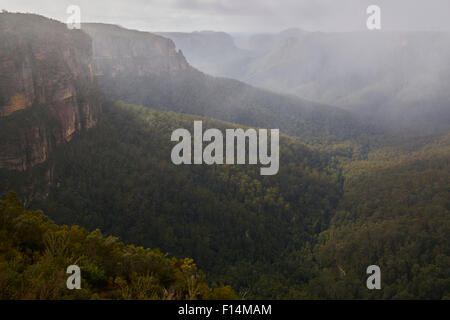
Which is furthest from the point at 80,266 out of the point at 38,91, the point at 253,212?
the point at 253,212

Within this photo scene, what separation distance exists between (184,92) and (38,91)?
100 metres

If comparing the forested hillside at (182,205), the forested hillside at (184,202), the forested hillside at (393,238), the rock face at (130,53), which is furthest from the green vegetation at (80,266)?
the rock face at (130,53)

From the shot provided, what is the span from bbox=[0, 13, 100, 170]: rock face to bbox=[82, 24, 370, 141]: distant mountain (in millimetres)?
62738

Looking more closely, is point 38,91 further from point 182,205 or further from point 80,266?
point 80,266

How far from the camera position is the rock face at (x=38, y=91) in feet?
130

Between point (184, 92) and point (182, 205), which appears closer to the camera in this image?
point (182, 205)

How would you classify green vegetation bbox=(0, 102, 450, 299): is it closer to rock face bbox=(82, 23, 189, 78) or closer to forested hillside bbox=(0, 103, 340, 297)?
forested hillside bbox=(0, 103, 340, 297)

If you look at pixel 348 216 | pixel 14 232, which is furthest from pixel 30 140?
pixel 348 216

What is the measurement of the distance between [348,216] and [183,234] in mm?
35306

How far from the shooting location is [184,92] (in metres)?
143

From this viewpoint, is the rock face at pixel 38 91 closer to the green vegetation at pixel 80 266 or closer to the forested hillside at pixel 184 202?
the forested hillside at pixel 184 202

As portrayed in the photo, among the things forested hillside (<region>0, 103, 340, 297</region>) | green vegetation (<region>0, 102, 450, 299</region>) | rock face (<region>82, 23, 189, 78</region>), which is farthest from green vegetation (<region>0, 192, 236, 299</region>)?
rock face (<region>82, 23, 189, 78</region>)

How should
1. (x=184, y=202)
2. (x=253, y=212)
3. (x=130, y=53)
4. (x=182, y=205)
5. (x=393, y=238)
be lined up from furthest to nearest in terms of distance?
(x=130, y=53) → (x=253, y=212) → (x=184, y=202) → (x=182, y=205) → (x=393, y=238)
